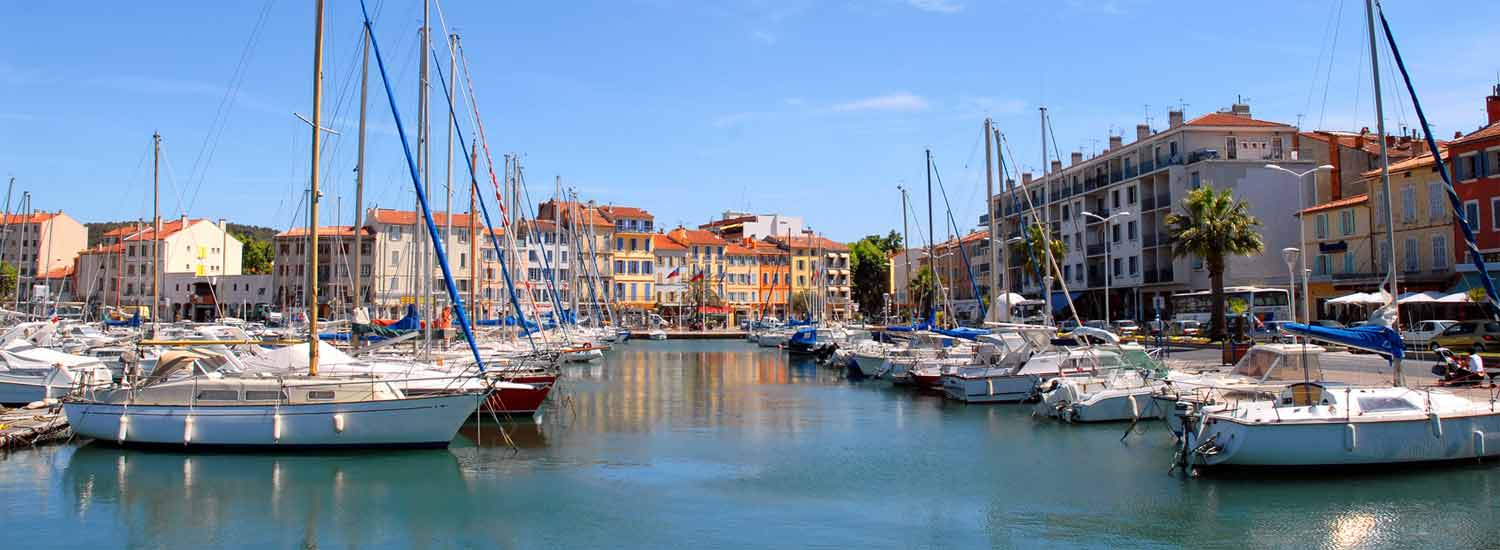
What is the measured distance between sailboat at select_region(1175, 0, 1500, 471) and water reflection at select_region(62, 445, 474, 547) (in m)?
16.5

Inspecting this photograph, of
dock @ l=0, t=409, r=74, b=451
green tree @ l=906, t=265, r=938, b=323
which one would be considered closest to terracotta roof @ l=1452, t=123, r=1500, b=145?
dock @ l=0, t=409, r=74, b=451

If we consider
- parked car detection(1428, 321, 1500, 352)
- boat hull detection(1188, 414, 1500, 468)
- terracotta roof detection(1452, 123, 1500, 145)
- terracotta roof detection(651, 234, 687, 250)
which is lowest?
boat hull detection(1188, 414, 1500, 468)

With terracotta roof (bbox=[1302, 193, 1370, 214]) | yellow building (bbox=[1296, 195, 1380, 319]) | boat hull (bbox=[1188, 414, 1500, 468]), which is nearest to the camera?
boat hull (bbox=[1188, 414, 1500, 468])

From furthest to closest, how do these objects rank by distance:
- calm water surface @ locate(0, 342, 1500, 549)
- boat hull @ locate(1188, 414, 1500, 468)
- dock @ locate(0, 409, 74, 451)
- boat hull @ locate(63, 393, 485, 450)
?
dock @ locate(0, 409, 74, 451), boat hull @ locate(63, 393, 485, 450), boat hull @ locate(1188, 414, 1500, 468), calm water surface @ locate(0, 342, 1500, 549)

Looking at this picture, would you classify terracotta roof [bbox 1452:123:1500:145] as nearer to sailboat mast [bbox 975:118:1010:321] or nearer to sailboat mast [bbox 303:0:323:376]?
sailboat mast [bbox 975:118:1010:321]

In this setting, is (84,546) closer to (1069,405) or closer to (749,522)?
(749,522)

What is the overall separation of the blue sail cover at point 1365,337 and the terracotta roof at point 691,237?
107m

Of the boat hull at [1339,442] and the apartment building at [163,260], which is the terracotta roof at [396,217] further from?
the boat hull at [1339,442]

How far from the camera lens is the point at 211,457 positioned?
88.2 ft

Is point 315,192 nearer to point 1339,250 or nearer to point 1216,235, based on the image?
point 1216,235

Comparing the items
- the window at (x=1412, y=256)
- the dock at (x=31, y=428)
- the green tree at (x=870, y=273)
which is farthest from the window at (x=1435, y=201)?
the green tree at (x=870, y=273)

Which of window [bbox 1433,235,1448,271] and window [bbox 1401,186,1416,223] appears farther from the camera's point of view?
window [bbox 1401,186,1416,223]

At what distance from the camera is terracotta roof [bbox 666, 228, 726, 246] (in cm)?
13338

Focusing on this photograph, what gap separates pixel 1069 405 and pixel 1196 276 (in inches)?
1884
